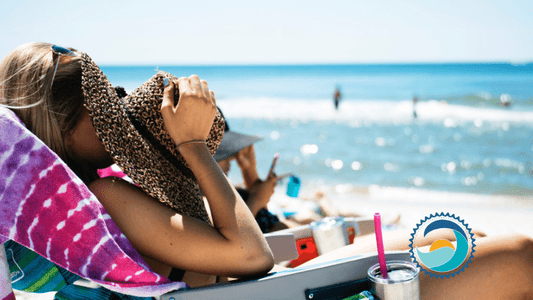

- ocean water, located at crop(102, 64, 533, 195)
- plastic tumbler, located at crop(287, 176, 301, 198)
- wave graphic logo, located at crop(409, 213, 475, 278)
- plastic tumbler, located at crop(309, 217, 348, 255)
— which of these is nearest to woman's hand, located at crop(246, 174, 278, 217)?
plastic tumbler, located at crop(287, 176, 301, 198)

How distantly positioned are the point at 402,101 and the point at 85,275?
19108 millimetres

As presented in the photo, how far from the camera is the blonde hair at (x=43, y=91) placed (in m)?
1.21

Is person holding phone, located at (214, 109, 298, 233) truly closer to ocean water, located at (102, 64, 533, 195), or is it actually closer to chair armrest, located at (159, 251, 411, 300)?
chair armrest, located at (159, 251, 411, 300)

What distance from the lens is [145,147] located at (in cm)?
129

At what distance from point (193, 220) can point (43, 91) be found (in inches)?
21.4

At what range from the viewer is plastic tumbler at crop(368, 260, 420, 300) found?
1.15 metres

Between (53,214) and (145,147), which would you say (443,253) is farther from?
(53,214)

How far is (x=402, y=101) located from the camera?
749 inches

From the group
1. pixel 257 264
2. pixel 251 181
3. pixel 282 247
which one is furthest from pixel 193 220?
pixel 251 181

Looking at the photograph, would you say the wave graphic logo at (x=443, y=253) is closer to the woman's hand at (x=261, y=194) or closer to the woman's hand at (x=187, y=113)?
the woman's hand at (x=187, y=113)

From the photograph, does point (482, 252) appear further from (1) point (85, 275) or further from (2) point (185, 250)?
(1) point (85, 275)

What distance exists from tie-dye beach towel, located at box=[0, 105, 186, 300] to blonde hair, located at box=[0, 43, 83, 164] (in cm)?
6

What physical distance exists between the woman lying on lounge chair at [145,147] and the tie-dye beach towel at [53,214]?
0.08 m

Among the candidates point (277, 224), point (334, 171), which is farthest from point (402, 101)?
point (277, 224)
